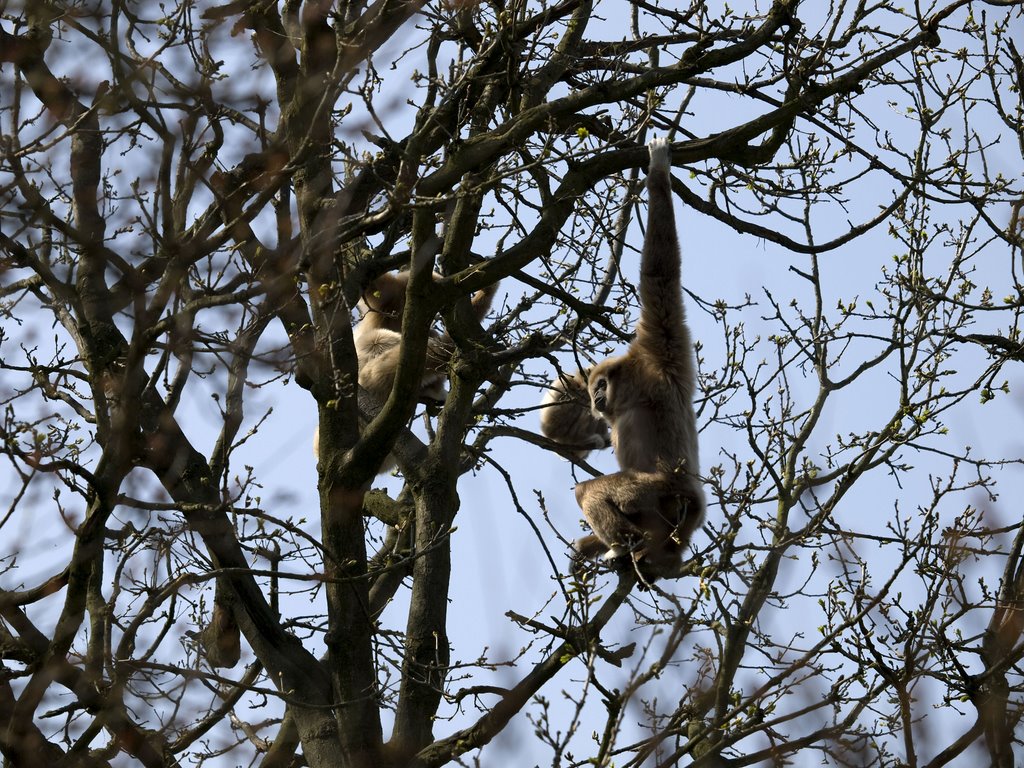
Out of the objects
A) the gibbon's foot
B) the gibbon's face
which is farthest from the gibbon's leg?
the gibbon's foot

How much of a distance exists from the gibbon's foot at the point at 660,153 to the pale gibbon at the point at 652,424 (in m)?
0.54

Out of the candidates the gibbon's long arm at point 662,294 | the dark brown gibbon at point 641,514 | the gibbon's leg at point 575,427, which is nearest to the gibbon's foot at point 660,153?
the gibbon's long arm at point 662,294

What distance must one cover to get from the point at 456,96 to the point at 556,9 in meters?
0.91

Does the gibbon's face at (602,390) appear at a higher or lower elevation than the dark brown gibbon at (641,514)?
higher

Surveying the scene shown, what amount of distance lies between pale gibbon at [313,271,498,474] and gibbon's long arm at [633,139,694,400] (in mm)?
2198

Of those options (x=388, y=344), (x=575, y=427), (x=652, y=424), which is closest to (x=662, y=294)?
(x=652, y=424)

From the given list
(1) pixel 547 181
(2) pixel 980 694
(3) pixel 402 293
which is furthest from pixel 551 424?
(2) pixel 980 694

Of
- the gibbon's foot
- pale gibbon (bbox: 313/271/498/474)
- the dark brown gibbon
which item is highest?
pale gibbon (bbox: 313/271/498/474)

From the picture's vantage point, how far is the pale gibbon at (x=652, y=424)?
810cm

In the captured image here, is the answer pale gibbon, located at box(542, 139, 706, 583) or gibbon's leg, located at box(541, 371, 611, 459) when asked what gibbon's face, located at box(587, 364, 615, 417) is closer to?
pale gibbon, located at box(542, 139, 706, 583)

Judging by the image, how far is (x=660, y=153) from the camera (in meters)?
6.94

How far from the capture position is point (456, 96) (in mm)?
6477

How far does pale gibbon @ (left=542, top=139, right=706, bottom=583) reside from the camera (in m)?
8.10

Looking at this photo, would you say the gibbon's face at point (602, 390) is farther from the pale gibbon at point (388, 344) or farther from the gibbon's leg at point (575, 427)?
the pale gibbon at point (388, 344)
